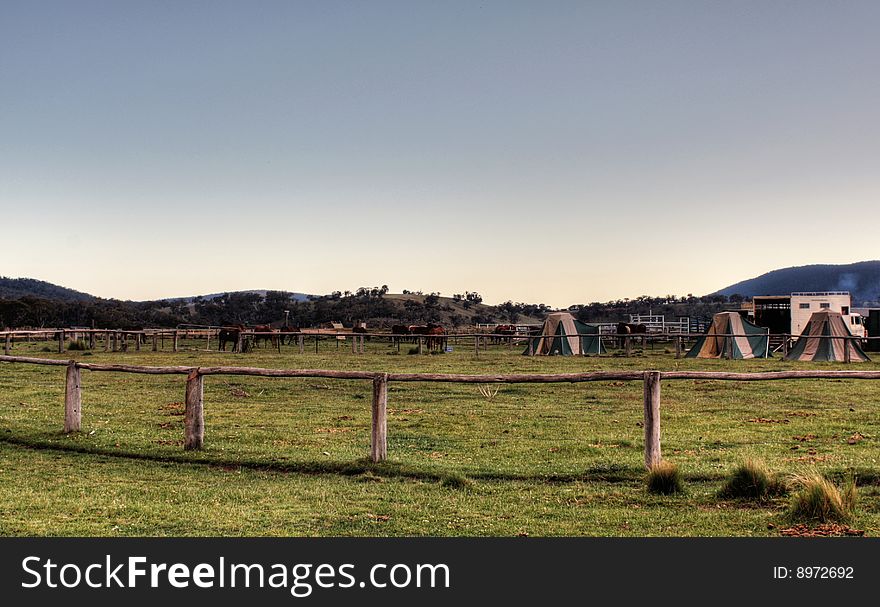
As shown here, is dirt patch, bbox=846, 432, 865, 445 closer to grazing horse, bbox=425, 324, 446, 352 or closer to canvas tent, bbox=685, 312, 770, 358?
canvas tent, bbox=685, 312, 770, 358

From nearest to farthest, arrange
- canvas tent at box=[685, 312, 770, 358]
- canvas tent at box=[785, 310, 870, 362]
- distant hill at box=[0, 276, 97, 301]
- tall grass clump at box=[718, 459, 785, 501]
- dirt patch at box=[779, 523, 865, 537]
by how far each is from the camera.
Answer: dirt patch at box=[779, 523, 865, 537] < tall grass clump at box=[718, 459, 785, 501] < canvas tent at box=[785, 310, 870, 362] < canvas tent at box=[685, 312, 770, 358] < distant hill at box=[0, 276, 97, 301]

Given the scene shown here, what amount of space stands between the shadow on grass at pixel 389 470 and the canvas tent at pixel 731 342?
1231 inches

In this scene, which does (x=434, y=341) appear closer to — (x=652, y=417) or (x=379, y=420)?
(x=379, y=420)

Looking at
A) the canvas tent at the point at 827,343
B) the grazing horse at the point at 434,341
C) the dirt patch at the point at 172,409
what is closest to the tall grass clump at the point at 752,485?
the dirt patch at the point at 172,409

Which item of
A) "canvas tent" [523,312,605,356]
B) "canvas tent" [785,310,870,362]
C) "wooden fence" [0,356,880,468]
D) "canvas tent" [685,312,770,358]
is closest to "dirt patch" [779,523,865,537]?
"wooden fence" [0,356,880,468]

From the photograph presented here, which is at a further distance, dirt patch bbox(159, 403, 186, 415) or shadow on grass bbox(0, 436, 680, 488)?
dirt patch bbox(159, 403, 186, 415)

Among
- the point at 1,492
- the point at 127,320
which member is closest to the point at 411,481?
the point at 1,492

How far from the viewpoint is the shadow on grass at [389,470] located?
10.5 meters

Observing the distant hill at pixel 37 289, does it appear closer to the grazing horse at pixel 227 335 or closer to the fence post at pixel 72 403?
the grazing horse at pixel 227 335

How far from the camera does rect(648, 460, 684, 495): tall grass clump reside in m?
9.54

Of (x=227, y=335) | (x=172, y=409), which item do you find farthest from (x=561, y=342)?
(x=172, y=409)

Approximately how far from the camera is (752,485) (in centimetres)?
915

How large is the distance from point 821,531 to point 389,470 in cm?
539

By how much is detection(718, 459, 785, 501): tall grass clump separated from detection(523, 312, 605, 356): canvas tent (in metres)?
35.2
